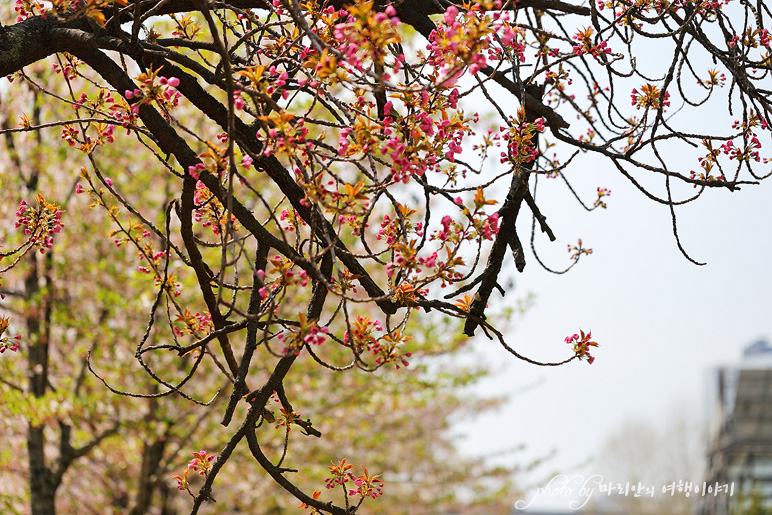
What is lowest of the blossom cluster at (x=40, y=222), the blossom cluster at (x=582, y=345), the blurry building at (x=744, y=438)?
the blossom cluster at (x=582, y=345)

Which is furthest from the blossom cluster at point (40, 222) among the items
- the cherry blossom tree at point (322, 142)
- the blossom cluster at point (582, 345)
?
the blossom cluster at point (582, 345)

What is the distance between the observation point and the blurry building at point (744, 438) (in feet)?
43.1

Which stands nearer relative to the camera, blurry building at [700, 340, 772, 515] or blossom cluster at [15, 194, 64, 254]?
blossom cluster at [15, 194, 64, 254]

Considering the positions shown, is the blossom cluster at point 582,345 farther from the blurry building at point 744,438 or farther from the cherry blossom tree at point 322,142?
the blurry building at point 744,438

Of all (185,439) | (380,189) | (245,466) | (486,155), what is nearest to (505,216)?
(486,155)

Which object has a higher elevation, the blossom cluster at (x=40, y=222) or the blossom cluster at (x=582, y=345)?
the blossom cluster at (x=40, y=222)

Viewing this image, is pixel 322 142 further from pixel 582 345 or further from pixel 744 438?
pixel 744 438

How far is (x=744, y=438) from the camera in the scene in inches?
521

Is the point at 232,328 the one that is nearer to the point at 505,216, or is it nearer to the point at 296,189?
the point at 296,189

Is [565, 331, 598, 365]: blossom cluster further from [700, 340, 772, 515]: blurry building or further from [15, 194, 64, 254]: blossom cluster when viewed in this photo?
[700, 340, 772, 515]: blurry building

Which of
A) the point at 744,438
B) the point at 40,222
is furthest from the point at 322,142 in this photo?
the point at 744,438

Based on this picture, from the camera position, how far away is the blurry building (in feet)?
43.1

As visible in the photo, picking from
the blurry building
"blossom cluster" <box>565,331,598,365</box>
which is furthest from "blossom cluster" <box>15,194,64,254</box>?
the blurry building

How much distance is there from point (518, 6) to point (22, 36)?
1882 millimetres
